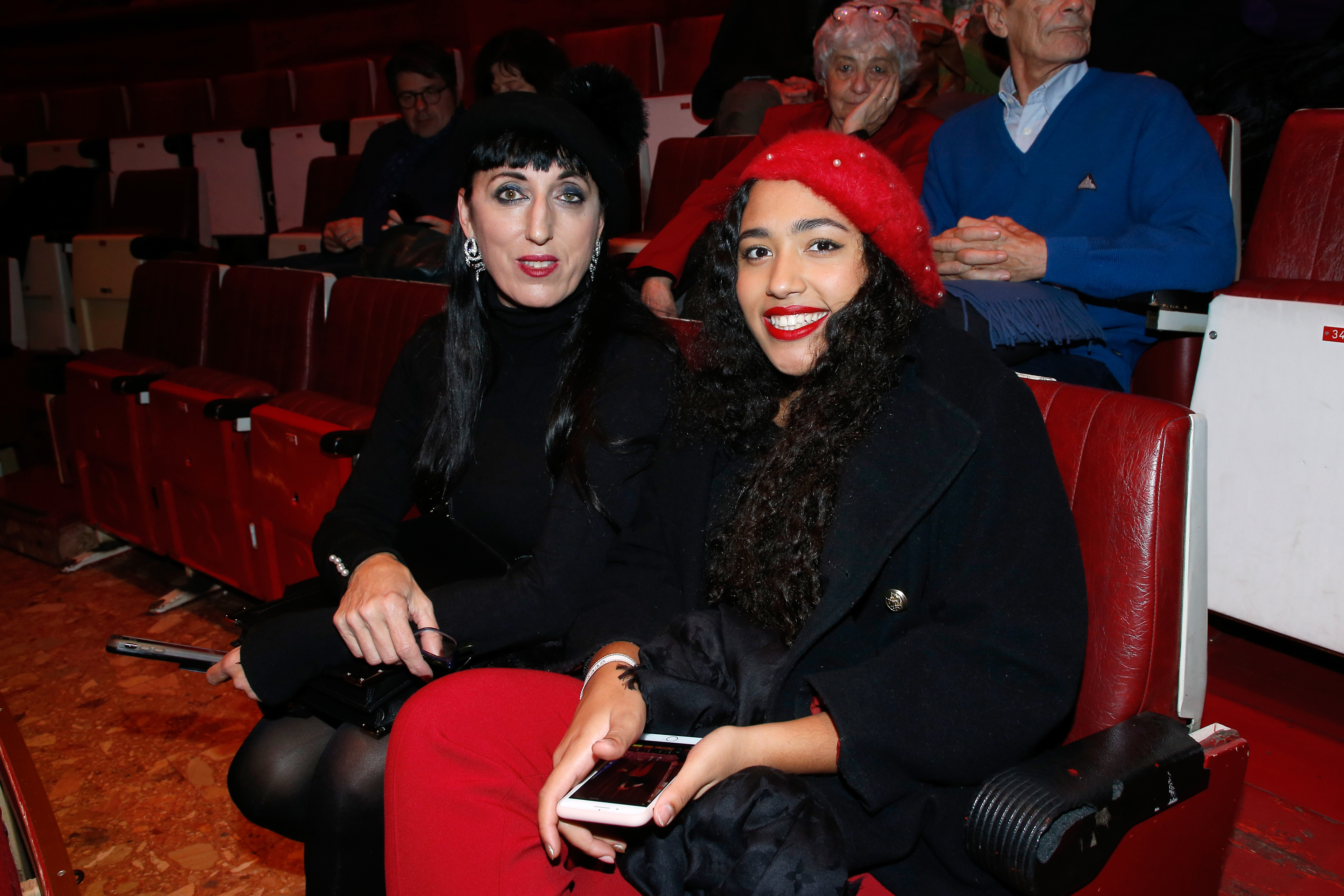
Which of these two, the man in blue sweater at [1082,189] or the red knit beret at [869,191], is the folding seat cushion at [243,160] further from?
the red knit beret at [869,191]

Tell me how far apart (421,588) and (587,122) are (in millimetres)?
774

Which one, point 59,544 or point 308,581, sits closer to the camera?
point 308,581

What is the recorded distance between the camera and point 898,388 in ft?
3.31

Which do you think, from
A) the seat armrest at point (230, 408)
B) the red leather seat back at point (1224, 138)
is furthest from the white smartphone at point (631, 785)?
the seat armrest at point (230, 408)

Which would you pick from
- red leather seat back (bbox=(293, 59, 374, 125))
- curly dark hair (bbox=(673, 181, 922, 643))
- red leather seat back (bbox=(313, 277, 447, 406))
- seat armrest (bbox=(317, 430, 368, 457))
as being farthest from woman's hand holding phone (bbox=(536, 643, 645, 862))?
red leather seat back (bbox=(293, 59, 374, 125))

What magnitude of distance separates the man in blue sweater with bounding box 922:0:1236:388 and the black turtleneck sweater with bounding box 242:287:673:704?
70 cm

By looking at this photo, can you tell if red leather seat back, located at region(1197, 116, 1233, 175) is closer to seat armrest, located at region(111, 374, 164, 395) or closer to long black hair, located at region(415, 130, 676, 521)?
long black hair, located at region(415, 130, 676, 521)

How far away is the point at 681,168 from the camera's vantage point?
333 centimetres

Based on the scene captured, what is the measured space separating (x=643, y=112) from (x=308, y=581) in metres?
0.98

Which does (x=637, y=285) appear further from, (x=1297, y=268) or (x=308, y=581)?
(x=1297, y=268)

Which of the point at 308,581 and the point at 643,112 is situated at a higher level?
the point at 643,112

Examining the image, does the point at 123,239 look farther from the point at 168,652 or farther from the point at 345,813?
the point at 345,813

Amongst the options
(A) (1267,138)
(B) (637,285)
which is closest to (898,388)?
(B) (637,285)

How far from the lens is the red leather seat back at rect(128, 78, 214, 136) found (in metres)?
6.21
